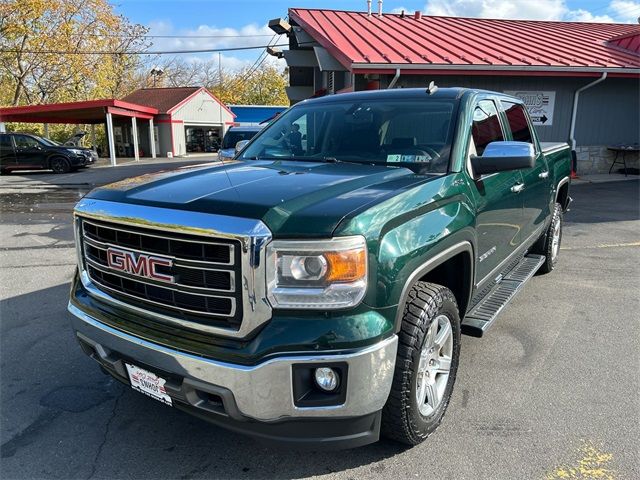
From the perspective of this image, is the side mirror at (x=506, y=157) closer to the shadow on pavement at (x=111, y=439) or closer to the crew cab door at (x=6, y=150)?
the shadow on pavement at (x=111, y=439)

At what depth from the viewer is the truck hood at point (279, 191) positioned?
6.88 feet

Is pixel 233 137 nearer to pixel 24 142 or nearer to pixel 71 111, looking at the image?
pixel 24 142

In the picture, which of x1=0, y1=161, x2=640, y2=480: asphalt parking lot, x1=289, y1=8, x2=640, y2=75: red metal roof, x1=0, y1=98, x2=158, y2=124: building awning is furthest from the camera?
x1=0, y1=98, x2=158, y2=124: building awning

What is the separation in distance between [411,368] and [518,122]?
3.24m

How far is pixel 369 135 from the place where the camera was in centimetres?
352

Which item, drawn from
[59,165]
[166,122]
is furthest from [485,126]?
[166,122]

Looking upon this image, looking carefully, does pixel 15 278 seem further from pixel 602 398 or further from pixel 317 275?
pixel 602 398

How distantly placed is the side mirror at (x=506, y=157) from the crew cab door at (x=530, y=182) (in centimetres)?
107

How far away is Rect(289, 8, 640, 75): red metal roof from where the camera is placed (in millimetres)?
12180

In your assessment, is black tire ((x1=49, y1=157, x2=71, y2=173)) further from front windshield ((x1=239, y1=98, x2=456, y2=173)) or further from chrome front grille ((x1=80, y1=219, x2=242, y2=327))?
chrome front grille ((x1=80, y1=219, x2=242, y2=327))

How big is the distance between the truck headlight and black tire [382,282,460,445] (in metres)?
0.43

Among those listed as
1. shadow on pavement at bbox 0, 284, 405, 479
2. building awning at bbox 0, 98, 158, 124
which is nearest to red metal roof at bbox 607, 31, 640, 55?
shadow on pavement at bbox 0, 284, 405, 479

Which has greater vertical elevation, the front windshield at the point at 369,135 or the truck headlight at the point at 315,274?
the front windshield at the point at 369,135

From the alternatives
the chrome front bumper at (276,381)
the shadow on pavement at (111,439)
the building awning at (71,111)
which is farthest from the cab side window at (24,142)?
the chrome front bumper at (276,381)
